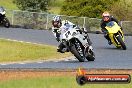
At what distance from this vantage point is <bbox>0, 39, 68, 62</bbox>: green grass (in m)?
21.4

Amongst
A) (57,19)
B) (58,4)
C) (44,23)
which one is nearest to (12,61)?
(57,19)

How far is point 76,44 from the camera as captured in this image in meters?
18.8

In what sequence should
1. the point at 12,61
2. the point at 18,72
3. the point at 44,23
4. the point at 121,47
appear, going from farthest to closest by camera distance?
1. the point at 44,23
2. the point at 121,47
3. the point at 12,61
4. the point at 18,72

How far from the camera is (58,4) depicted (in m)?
82.9

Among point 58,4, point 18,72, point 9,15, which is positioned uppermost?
point 18,72

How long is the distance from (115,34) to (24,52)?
438cm

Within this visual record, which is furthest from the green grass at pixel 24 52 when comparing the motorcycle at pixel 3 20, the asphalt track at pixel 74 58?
the motorcycle at pixel 3 20

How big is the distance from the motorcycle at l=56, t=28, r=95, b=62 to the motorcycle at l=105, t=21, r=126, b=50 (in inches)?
208

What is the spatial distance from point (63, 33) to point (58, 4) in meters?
64.6

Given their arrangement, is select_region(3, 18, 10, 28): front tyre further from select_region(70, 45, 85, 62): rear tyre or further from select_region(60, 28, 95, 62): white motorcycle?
select_region(70, 45, 85, 62): rear tyre

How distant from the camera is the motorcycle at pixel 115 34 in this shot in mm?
24531

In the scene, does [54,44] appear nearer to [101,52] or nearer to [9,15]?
[101,52]

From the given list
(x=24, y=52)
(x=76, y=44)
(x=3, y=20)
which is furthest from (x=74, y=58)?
(x=3, y=20)

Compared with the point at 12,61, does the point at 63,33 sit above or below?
above
